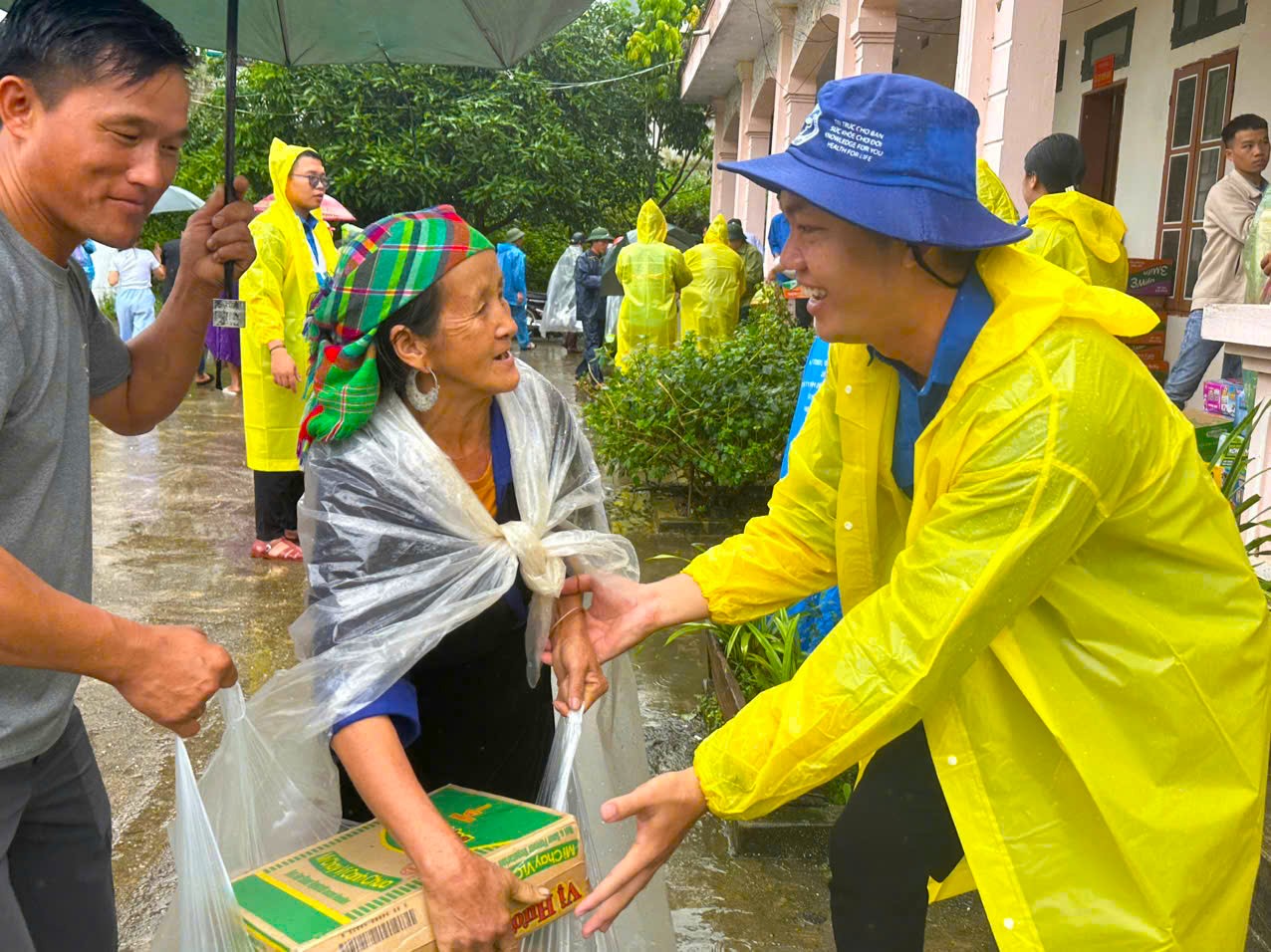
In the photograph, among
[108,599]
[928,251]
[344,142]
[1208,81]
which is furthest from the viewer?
[344,142]

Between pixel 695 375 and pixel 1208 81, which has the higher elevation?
pixel 1208 81

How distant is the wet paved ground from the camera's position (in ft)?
9.94

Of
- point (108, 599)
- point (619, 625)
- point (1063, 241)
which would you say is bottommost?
point (108, 599)

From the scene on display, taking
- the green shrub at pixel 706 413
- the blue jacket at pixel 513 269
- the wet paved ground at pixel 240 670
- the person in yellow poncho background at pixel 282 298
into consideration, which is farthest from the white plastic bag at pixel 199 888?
the blue jacket at pixel 513 269

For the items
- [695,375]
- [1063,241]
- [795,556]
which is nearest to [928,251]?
[795,556]

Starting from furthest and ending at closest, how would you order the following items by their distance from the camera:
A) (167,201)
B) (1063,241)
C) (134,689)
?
1. (167,201)
2. (1063,241)
3. (134,689)

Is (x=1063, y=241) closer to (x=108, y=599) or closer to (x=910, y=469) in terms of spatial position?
(x=910, y=469)

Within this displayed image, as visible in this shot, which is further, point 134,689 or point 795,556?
point 795,556

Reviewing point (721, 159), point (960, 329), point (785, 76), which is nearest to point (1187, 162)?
point (785, 76)

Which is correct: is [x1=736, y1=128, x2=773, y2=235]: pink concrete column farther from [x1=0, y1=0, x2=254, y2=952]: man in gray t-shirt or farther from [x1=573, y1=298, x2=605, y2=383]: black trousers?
[x1=0, y1=0, x2=254, y2=952]: man in gray t-shirt

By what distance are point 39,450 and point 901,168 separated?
134 centimetres

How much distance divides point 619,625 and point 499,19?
1674 mm

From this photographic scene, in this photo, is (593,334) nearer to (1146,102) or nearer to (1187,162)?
(1146,102)

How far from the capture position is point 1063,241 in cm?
489
